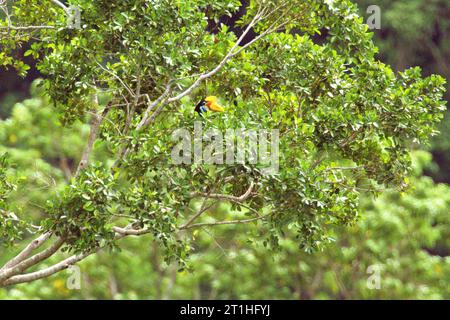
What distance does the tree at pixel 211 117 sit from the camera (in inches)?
279

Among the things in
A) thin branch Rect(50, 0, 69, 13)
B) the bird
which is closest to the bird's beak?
the bird

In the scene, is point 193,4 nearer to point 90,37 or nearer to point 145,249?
point 90,37

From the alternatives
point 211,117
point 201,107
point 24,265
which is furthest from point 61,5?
point 24,265

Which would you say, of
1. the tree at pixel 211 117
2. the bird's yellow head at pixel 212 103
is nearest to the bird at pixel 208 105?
the bird's yellow head at pixel 212 103

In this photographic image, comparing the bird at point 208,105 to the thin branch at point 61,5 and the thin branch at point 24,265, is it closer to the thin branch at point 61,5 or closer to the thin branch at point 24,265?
the thin branch at point 61,5

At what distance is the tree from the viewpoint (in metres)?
7.09

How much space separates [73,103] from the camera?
8273mm
